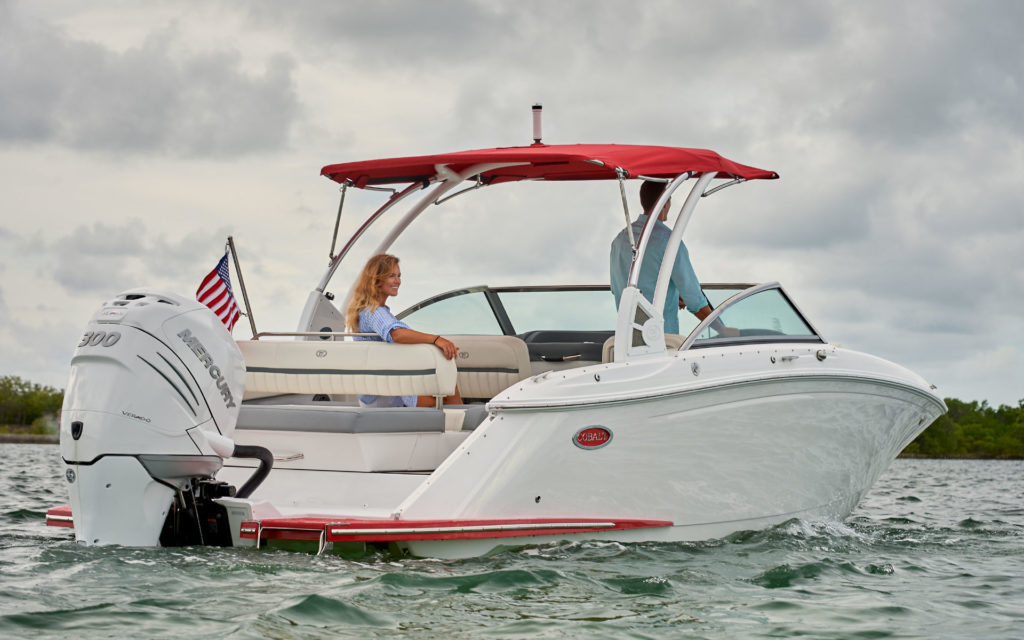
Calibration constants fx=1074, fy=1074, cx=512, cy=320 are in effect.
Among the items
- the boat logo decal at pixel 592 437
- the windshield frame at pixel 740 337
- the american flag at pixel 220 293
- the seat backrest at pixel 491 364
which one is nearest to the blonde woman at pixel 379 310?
the seat backrest at pixel 491 364

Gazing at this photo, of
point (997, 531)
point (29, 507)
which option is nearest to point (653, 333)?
point (997, 531)

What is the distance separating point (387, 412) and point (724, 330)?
197 centimetres

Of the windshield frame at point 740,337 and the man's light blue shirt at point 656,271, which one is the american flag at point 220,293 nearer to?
the man's light blue shirt at point 656,271

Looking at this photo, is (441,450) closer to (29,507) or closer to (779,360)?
(779,360)

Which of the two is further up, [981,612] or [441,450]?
[441,450]

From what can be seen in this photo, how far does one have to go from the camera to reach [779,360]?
5.97 meters

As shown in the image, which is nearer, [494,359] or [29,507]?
[494,359]

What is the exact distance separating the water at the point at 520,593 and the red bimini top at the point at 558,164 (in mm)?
2061

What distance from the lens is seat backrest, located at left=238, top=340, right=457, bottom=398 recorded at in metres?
5.69

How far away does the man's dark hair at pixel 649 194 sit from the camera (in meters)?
6.46

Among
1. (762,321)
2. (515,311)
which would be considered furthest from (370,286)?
(762,321)

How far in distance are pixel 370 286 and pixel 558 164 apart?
2005 millimetres

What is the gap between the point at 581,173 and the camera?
26.2 feet

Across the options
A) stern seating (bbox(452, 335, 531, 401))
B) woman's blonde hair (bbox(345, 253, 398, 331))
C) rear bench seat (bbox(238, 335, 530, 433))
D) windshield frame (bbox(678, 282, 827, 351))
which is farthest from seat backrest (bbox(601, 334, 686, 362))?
woman's blonde hair (bbox(345, 253, 398, 331))
